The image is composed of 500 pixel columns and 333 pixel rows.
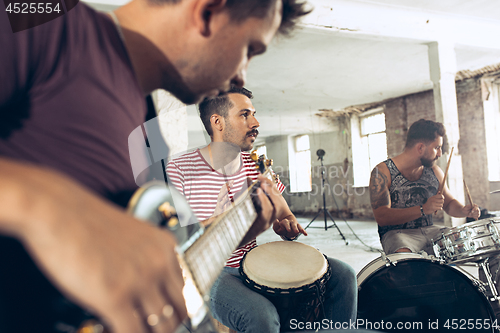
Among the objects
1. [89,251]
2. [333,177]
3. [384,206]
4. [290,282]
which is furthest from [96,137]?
[333,177]

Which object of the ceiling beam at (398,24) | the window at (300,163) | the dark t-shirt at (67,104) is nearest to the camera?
the dark t-shirt at (67,104)

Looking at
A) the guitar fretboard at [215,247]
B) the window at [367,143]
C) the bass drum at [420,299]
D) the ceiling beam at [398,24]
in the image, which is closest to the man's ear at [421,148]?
the bass drum at [420,299]

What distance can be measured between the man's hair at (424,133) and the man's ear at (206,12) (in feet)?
9.91

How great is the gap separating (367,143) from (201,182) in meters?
9.30

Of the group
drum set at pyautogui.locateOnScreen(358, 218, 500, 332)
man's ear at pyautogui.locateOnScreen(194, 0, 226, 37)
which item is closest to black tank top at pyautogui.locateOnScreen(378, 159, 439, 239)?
drum set at pyautogui.locateOnScreen(358, 218, 500, 332)

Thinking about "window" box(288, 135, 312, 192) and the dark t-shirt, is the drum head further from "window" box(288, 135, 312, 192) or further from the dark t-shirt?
"window" box(288, 135, 312, 192)

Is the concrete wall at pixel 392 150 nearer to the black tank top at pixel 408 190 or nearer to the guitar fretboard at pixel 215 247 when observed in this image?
the black tank top at pixel 408 190

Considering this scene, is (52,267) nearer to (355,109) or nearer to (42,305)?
(42,305)

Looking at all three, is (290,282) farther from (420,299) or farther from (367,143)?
(367,143)

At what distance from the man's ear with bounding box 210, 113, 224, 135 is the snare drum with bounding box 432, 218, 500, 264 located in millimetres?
1693

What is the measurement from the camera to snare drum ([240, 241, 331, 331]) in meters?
1.38

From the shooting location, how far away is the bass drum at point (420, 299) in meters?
1.75

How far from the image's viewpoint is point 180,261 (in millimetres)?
495

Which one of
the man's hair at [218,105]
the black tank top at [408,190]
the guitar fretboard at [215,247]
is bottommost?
the black tank top at [408,190]
